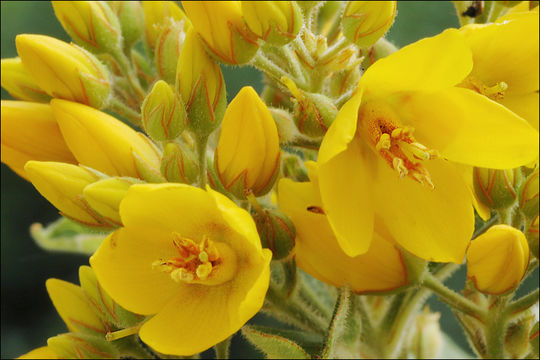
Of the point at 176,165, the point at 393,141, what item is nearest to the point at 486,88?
the point at 393,141

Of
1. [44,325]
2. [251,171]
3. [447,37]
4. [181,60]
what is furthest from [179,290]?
[44,325]

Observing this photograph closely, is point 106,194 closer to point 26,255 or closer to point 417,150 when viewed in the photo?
point 417,150

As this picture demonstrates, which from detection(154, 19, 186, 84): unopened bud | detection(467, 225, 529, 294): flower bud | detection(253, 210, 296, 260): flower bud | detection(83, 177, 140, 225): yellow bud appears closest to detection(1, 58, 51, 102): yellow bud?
detection(154, 19, 186, 84): unopened bud

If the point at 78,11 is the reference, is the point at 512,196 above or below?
below

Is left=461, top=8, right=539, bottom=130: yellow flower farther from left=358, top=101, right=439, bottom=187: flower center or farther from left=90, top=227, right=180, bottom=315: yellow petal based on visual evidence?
left=90, top=227, right=180, bottom=315: yellow petal

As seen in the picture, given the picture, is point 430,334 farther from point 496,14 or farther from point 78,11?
point 78,11

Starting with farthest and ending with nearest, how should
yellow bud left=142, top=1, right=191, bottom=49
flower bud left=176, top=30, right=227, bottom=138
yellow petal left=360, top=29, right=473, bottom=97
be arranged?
yellow bud left=142, top=1, right=191, bottom=49, flower bud left=176, top=30, right=227, bottom=138, yellow petal left=360, top=29, right=473, bottom=97

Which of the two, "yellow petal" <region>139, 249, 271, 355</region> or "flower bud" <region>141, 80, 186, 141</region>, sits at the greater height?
"flower bud" <region>141, 80, 186, 141</region>
